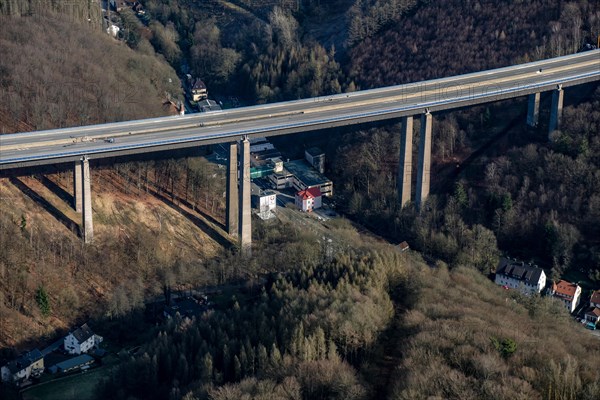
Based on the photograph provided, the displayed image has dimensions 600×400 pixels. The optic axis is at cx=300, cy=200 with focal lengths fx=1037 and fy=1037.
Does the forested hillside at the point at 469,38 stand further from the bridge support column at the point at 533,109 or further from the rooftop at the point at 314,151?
the rooftop at the point at 314,151

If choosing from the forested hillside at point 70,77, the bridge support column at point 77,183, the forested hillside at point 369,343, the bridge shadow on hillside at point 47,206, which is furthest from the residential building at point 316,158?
the bridge shadow on hillside at point 47,206

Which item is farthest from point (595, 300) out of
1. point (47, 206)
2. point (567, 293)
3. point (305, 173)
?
point (47, 206)

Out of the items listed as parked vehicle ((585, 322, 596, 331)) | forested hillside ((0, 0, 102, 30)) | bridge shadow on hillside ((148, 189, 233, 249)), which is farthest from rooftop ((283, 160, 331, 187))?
forested hillside ((0, 0, 102, 30))

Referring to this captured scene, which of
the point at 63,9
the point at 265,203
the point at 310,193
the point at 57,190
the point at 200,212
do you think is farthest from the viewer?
the point at 63,9

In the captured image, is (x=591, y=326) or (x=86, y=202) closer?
(x=591, y=326)

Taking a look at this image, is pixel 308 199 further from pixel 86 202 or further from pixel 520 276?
pixel 520 276

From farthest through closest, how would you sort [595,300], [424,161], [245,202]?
[424,161], [245,202], [595,300]

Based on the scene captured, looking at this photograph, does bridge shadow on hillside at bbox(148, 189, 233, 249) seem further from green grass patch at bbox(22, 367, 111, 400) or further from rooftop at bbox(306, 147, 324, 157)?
green grass patch at bbox(22, 367, 111, 400)

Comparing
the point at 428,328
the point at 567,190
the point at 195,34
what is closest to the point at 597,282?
the point at 567,190
